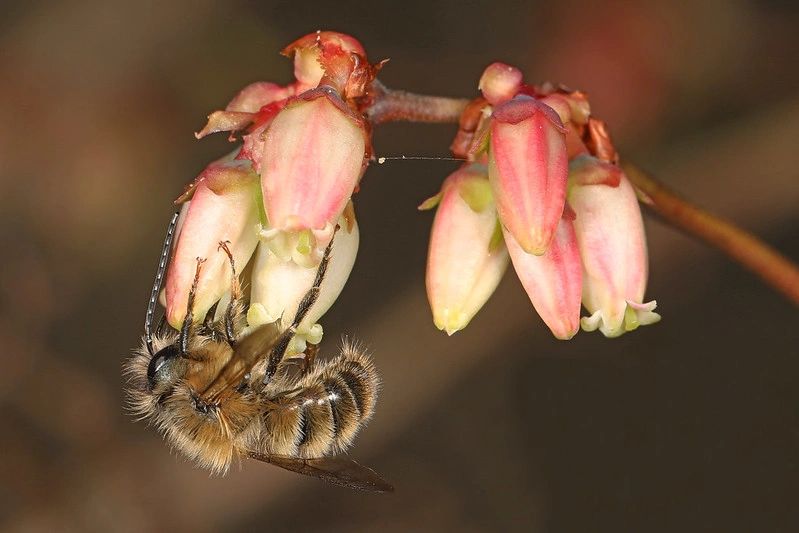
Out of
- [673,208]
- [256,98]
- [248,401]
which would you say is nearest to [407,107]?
[256,98]

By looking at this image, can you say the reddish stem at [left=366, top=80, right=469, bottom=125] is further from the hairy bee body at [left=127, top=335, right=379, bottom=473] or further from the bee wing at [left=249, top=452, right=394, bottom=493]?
the bee wing at [left=249, top=452, right=394, bottom=493]

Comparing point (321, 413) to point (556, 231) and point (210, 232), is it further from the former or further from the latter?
point (556, 231)

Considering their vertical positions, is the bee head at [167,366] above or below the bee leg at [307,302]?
below

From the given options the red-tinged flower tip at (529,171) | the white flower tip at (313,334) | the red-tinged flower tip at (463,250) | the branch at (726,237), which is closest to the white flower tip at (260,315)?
the white flower tip at (313,334)

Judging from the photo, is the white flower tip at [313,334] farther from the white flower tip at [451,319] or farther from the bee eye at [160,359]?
the bee eye at [160,359]

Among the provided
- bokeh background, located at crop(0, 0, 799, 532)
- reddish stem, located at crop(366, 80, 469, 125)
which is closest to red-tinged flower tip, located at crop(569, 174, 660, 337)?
reddish stem, located at crop(366, 80, 469, 125)
